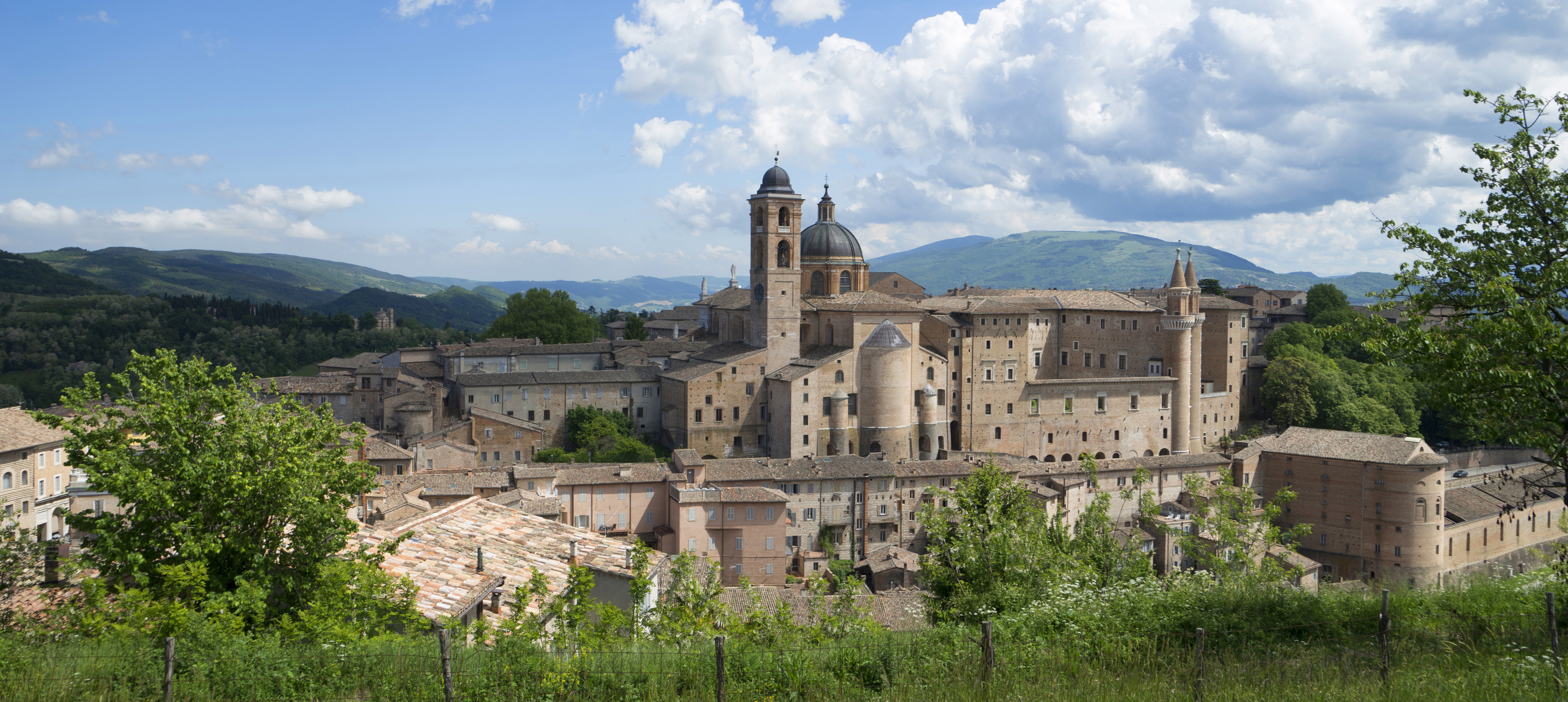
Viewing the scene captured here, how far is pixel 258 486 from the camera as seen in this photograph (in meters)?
11.4

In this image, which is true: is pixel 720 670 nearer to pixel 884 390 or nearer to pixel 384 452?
pixel 384 452

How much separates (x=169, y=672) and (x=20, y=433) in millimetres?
29543

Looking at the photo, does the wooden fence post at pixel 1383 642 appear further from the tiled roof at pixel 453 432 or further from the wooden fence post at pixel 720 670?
the tiled roof at pixel 453 432

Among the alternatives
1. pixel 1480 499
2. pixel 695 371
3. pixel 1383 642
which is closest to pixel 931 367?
pixel 695 371

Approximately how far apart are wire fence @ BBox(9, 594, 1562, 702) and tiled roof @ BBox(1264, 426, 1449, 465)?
1485 inches

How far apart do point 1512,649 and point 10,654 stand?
14167mm

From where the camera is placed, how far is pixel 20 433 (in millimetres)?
31156

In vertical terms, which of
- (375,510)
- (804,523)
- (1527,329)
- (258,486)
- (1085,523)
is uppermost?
(1527,329)

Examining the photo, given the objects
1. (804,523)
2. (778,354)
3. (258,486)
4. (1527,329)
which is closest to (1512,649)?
(1527,329)

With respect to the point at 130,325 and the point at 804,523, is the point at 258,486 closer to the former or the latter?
the point at 804,523

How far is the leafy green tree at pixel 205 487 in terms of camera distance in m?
11.3

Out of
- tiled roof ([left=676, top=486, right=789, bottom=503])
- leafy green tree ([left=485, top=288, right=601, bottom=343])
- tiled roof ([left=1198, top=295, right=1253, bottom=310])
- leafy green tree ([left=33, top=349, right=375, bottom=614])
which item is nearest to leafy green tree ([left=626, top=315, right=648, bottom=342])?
leafy green tree ([left=485, top=288, right=601, bottom=343])

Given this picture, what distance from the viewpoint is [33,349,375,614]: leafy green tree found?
11.3 meters

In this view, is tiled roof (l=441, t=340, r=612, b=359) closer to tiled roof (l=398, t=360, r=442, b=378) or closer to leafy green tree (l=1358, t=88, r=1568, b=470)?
tiled roof (l=398, t=360, r=442, b=378)
